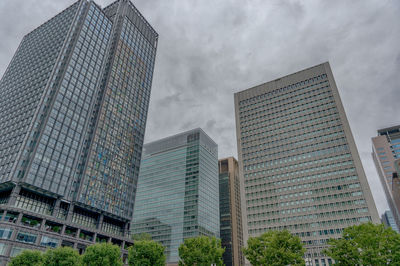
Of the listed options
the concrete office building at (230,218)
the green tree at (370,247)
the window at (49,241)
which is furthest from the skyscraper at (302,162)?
the concrete office building at (230,218)

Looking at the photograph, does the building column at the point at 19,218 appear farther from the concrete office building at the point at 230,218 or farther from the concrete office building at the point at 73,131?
the concrete office building at the point at 230,218

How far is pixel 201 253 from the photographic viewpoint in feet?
175

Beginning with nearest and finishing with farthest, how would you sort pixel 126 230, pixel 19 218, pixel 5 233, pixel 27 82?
pixel 5 233
pixel 19 218
pixel 126 230
pixel 27 82

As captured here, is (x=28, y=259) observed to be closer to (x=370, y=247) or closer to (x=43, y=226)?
(x=43, y=226)

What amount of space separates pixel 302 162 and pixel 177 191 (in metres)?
69.3

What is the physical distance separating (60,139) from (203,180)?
7989 centimetres

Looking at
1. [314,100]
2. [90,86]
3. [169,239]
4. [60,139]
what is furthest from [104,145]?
[314,100]

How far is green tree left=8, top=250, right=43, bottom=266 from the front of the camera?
48.4 meters

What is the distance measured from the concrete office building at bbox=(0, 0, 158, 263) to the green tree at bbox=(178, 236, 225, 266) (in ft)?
139

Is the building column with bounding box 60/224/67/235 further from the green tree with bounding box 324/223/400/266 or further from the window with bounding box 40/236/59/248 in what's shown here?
the green tree with bounding box 324/223/400/266

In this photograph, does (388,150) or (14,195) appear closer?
(14,195)

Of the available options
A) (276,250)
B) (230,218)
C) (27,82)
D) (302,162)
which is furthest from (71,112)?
(230,218)

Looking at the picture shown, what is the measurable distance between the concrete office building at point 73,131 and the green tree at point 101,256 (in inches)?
1133

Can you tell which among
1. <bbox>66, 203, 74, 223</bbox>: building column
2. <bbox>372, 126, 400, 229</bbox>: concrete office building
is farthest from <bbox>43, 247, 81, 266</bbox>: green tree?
<bbox>372, 126, 400, 229</bbox>: concrete office building
